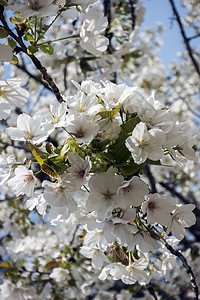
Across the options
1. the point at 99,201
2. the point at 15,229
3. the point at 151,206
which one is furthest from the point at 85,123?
the point at 15,229

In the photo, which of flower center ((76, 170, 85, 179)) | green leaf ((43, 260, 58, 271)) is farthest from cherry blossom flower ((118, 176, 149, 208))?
green leaf ((43, 260, 58, 271))

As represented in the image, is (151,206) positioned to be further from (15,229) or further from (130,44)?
(15,229)

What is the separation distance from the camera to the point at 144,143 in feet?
2.73

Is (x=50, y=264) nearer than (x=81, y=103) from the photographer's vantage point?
No

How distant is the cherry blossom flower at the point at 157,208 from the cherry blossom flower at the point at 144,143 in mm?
146

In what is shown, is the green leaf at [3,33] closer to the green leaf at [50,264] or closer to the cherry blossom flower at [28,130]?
the cherry blossom flower at [28,130]

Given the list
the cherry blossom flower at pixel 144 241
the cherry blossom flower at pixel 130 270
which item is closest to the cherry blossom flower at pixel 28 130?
the cherry blossom flower at pixel 144 241

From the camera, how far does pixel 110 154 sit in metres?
0.88

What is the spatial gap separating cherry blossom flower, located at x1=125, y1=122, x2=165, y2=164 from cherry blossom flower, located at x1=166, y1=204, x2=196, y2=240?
0.25m

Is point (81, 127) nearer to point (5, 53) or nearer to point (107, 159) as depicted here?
point (107, 159)

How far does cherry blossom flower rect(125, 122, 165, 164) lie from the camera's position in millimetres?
814

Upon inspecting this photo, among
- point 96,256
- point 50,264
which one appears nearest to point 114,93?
point 96,256

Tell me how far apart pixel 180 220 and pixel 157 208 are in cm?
13

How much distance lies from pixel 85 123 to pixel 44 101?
4918 mm
